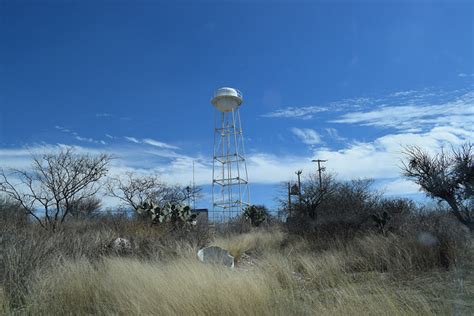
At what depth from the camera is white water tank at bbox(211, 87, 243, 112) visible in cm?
3412

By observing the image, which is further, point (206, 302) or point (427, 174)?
point (427, 174)

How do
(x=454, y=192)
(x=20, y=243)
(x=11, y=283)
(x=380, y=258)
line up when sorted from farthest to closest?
(x=454, y=192)
(x=380, y=258)
(x=20, y=243)
(x=11, y=283)

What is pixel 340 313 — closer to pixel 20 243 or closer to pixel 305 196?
pixel 20 243

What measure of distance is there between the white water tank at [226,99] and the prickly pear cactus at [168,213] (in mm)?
16664

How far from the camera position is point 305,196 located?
74.8 feet

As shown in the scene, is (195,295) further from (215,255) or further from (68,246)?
(215,255)

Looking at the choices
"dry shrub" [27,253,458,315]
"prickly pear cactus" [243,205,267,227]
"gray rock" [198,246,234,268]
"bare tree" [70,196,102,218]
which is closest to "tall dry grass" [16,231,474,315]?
"dry shrub" [27,253,458,315]

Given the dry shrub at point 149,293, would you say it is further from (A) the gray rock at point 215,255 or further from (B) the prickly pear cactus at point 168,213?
(B) the prickly pear cactus at point 168,213

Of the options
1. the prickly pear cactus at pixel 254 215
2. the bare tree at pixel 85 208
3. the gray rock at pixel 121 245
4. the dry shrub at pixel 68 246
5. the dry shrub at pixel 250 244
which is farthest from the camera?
the prickly pear cactus at pixel 254 215

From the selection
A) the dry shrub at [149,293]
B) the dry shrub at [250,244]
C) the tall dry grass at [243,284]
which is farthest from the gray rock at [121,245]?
the dry shrub at [250,244]

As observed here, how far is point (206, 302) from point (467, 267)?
5551 mm

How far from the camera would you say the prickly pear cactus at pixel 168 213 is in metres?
17.3

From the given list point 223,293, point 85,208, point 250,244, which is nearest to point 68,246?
point 223,293

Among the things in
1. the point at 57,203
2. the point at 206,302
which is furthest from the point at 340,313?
the point at 57,203
